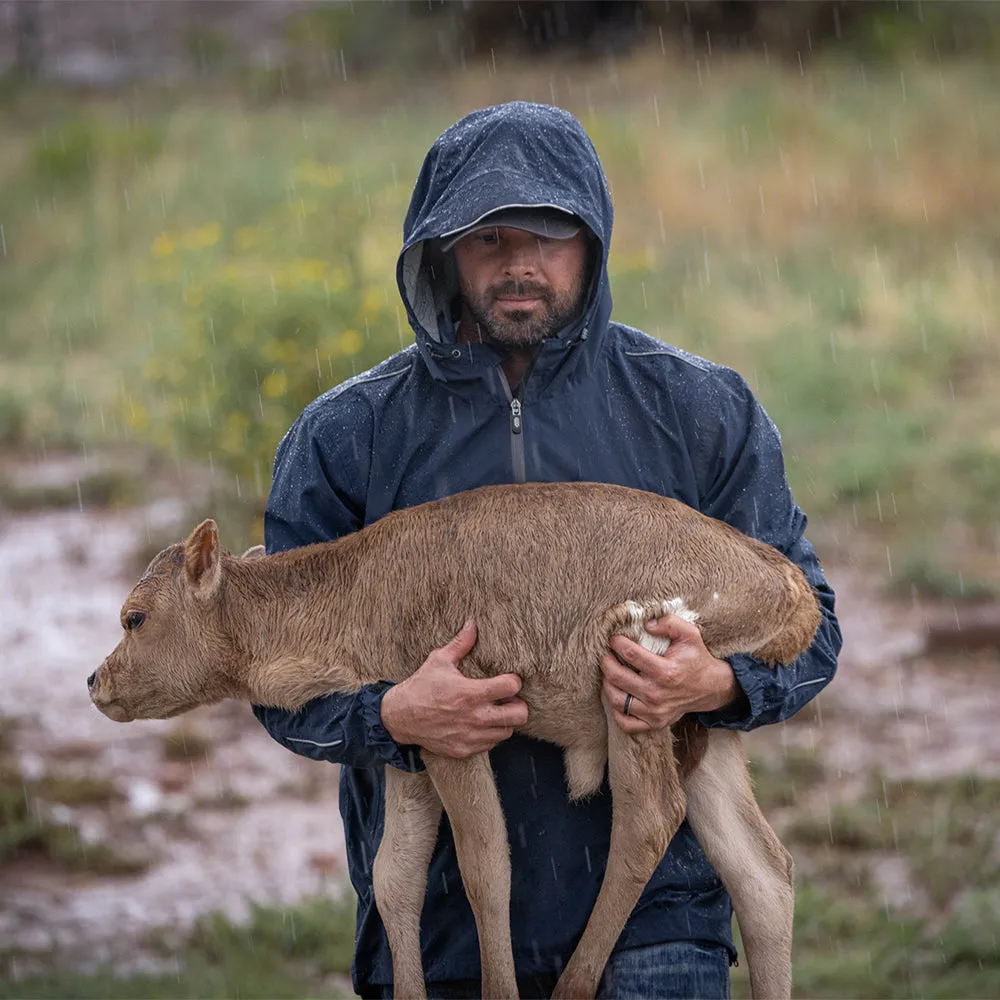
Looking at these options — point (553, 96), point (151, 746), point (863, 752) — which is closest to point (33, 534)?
point (151, 746)

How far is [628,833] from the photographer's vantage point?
372 centimetres

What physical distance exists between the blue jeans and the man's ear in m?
1.37

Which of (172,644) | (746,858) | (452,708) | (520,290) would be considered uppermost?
(520,290)

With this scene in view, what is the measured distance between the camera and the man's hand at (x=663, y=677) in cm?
359

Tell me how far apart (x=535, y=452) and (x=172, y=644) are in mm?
1255

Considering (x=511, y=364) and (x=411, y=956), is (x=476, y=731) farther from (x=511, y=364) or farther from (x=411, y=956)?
(x=511, y=364)

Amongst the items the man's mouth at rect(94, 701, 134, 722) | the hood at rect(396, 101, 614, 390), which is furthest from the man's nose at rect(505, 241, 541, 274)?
the man's mouth at rect(94, 701, 134, 722)

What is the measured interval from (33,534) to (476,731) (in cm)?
933

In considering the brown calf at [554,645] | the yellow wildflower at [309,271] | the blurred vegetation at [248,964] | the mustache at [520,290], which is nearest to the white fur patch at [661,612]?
the brown calf at [554,645]

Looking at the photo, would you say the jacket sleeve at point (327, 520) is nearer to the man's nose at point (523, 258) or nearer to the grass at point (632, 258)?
the man's nose at point (523, 258)

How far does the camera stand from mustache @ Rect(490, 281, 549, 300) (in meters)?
3.87

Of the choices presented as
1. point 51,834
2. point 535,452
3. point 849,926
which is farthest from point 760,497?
point 51,834

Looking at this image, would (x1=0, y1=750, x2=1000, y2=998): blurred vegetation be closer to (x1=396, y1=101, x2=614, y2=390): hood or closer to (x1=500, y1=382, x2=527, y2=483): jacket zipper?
(x1=500, y1=382, x2=527, y2=483): jacket zipper

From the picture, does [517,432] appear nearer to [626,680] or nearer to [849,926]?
[626,680]
